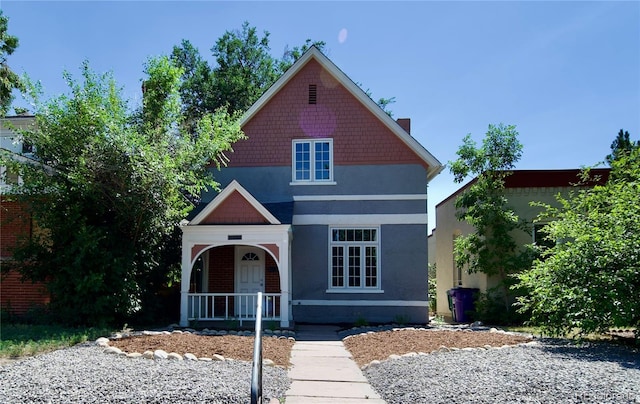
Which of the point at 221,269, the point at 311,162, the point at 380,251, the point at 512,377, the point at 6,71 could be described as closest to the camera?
the point at 512,377

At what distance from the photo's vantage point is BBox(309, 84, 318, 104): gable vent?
16094mm

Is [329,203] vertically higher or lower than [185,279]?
higher

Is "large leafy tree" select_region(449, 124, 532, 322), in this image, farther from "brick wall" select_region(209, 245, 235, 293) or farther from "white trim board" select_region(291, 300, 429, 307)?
"brick wall" select_region(209, 245, 235, 293)

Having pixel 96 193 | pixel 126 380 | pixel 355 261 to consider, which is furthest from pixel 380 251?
pixel 126 380

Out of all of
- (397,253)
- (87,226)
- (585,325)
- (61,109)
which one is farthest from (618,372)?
(61,109)

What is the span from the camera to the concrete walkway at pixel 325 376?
6344 millimetres

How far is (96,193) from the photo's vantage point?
12.3 meters

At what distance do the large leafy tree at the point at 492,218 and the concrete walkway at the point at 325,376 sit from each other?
5618 millimetres

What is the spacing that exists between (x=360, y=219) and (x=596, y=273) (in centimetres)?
722

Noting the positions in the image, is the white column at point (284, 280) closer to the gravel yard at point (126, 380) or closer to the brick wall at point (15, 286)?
the gravel yard at point (126, 380)

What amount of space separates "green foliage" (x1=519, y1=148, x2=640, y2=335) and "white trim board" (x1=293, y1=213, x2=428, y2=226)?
5.28 metres

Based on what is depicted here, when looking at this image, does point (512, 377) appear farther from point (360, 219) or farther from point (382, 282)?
point (360, 219)

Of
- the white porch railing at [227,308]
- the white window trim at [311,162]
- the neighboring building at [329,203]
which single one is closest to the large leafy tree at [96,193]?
the white porch railing at [227,308]

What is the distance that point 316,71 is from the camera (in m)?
16.1
